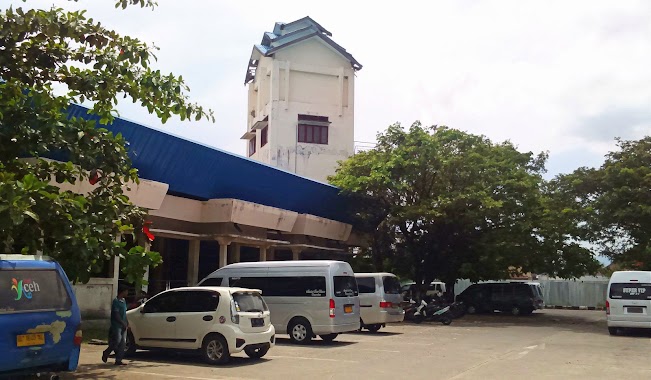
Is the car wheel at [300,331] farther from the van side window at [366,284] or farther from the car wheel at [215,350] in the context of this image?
the car wheel at [215,350]

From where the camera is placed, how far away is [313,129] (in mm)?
51938

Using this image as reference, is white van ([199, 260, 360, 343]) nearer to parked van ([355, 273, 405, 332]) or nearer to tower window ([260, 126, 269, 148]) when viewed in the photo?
parked van ([355, 273, 405, 332])

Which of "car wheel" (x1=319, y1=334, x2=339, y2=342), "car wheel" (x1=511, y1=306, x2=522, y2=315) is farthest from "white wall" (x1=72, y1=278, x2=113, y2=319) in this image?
"car wheel" (x1=511, y1=306, x2=522, y2=315)

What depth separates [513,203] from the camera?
96.3 feet

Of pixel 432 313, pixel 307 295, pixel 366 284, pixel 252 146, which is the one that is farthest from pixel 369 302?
pixel 252 146

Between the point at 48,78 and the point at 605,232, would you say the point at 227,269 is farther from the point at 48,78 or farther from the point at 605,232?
the point at 605,232

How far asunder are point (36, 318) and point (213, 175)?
15.8m

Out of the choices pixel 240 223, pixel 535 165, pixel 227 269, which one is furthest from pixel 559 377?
pixel 535 165

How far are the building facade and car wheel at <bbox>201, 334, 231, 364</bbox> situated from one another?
122 ft

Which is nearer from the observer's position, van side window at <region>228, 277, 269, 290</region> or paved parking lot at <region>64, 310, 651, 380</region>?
paved parking lot at <region>64, 310, 651, 380</region>

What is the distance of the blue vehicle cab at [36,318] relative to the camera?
324 inches

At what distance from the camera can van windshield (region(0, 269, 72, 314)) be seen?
830 centimetres

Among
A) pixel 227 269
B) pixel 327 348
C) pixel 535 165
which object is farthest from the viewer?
pixel 535 165

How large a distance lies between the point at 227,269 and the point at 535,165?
33.5 meters
